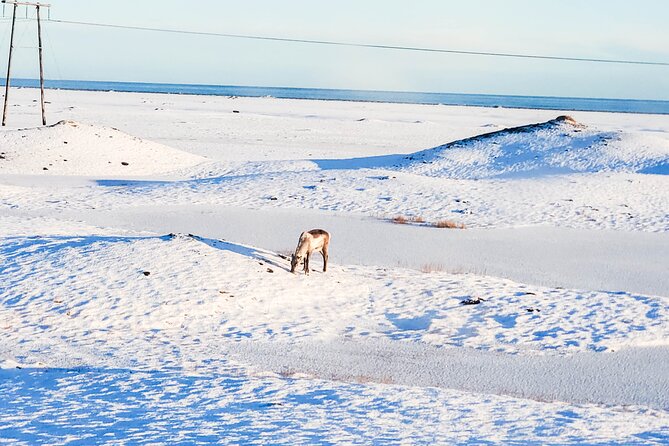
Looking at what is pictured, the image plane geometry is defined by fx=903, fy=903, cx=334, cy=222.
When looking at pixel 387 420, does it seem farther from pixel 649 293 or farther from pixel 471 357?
pixel 649 293

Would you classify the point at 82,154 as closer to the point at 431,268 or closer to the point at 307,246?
the point at 431,268

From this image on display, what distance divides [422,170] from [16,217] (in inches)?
711

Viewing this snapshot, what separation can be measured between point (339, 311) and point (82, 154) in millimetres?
24676

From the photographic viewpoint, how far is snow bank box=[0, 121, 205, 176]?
35.9 metres

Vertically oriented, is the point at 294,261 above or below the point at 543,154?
below

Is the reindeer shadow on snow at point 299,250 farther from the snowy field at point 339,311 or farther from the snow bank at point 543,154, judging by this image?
the snow bank at point 543,154

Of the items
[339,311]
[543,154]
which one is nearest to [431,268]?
[339,311]

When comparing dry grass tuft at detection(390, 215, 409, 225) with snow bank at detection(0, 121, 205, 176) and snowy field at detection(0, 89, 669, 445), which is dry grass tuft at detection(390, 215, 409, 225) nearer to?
snowy field at detection(0, 89, 669, 445)

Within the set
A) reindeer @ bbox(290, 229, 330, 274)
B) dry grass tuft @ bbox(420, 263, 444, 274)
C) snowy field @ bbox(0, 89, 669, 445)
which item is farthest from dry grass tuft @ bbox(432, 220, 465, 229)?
reindeer @ bbox(290, 229, 330, 274)

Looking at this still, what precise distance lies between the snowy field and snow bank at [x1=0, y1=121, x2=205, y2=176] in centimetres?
261

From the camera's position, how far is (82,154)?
37.2 m

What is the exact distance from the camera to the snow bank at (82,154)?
118ft

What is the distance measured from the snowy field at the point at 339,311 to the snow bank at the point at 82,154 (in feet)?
8.58

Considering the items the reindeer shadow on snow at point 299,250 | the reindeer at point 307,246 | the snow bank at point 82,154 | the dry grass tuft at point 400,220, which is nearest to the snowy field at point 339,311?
the reindeer shadow on snow at point 299,250
